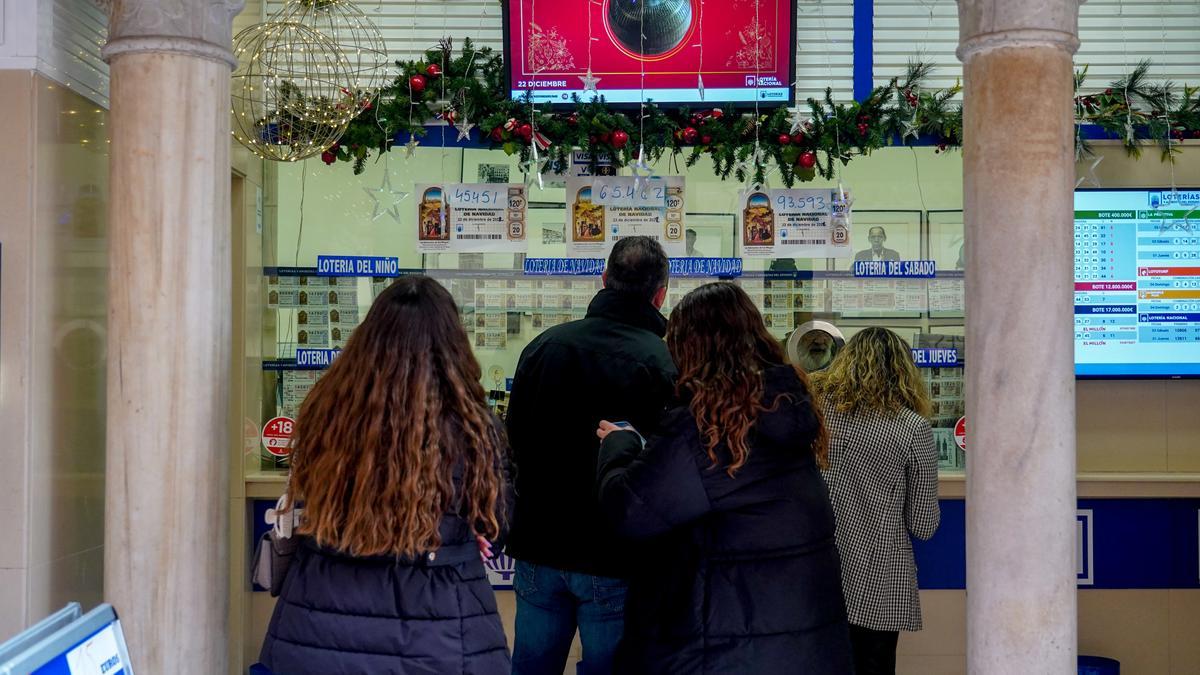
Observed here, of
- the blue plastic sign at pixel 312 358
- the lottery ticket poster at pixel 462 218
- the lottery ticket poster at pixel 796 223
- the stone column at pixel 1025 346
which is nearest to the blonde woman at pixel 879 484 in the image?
the stone column at pixel 1025 346

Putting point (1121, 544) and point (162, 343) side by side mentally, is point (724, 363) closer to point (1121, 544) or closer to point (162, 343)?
point (162, 343)

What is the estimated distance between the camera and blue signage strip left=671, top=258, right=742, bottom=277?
20.0 ft

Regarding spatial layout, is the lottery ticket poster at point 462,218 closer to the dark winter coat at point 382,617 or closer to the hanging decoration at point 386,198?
the hanging decoration at point 386,198

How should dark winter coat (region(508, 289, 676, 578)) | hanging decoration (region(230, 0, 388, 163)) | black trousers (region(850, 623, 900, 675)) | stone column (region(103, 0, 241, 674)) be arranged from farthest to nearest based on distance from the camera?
hanging decoration (region(230, 0, 388, 163)) → black trousers (region(850, 623, 900, 675)) → stone column (region(103, 0, 241, 674)) → dark winter coat (region(508, 289, 676, 578))

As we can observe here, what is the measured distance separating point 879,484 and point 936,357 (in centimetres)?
186

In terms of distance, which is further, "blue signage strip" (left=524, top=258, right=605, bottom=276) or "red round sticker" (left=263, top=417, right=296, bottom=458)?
"blue signage strip" (left=524, top=258, right=605, bottom=276)

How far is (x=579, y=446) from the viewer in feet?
12.1

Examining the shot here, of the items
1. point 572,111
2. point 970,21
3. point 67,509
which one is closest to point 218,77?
point 67,509

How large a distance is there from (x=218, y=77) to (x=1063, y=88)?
2.73 m

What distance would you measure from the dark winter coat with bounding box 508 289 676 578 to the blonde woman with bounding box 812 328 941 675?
42.4 inches

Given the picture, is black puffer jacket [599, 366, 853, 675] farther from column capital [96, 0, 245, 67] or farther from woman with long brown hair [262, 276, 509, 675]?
column capital [96, 0, 245, 67]

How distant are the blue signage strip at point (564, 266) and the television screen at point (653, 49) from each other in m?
0.87

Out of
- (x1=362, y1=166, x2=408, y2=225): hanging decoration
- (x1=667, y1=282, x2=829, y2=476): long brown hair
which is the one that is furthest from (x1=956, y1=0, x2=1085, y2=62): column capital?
(x1=362, y1=166, x2=408, y2=225): hanging decoration

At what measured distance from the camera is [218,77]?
3.89m
